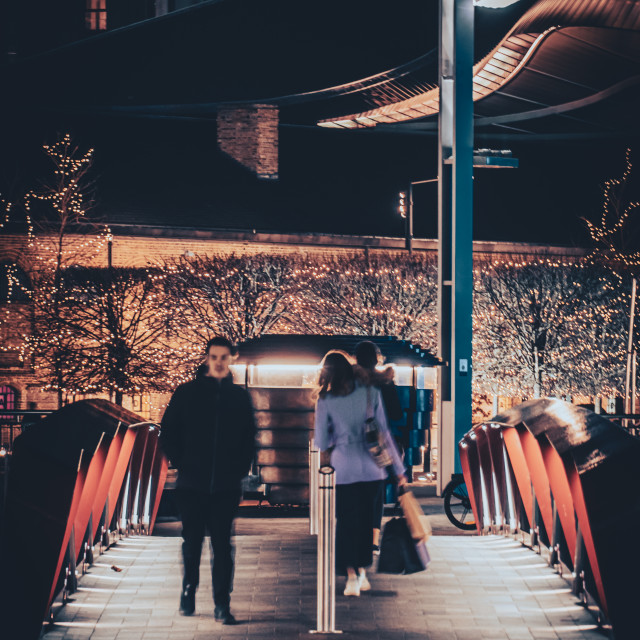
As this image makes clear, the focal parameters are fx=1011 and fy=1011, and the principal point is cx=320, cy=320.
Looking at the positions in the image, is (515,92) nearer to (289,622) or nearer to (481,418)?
(481,418)

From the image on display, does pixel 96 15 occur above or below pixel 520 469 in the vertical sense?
above

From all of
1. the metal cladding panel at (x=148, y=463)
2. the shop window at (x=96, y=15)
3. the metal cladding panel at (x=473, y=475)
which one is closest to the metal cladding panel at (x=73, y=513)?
the metal cladding panel at (x=148, y=463)

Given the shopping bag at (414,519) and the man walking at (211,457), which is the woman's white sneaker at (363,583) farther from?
the man walking at (211,457)

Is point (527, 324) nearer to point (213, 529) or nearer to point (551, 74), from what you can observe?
point (551, 74)

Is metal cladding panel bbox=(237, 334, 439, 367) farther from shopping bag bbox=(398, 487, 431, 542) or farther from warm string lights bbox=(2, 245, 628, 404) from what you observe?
warm string lights bbox=(2, 245, 628, 404)

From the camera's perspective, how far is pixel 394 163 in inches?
1433

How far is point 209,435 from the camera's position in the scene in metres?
6.23

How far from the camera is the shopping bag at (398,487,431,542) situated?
7.11 metres

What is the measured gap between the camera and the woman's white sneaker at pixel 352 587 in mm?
6964

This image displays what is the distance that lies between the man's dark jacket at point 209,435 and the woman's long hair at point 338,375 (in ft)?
3.28

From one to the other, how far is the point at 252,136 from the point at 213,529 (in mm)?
29162

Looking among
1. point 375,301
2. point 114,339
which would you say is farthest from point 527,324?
point 114,339

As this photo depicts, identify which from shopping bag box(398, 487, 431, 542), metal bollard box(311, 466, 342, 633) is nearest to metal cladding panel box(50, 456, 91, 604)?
metal bollard box(311, 466, 342, 633)

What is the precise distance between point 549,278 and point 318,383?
20.7 m
